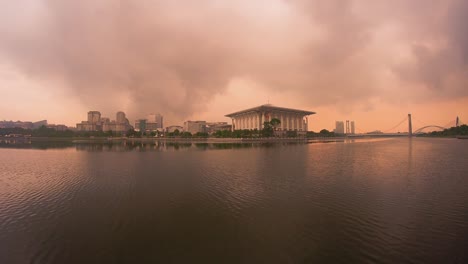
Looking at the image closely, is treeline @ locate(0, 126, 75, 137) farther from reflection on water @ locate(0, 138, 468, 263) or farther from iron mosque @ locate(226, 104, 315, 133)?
reflection on water @ locate(0, 138, 468, 263)

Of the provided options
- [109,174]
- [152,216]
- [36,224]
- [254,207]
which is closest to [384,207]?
[254,207]

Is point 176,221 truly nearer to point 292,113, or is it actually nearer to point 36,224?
point 36,224

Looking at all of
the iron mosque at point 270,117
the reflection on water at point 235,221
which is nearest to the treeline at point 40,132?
the iron mosque at point 270,117

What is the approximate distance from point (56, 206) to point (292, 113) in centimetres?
15480

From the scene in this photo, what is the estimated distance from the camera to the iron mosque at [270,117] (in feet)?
461

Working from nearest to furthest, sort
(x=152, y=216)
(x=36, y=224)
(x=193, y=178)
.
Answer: (x=36, y=224)
(x=152, y=216)
(x=193, y=178)

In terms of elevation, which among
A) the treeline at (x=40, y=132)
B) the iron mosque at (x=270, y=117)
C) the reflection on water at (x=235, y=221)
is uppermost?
the iron mosque at (x=270, y=117)

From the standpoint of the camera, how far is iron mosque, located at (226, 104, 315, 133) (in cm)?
14050

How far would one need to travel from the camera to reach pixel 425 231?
871cm

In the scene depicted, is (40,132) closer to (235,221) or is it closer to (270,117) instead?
(270,117)

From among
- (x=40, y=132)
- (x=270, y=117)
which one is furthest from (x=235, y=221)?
(x=40, y=132)

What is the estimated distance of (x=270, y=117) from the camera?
140875mm

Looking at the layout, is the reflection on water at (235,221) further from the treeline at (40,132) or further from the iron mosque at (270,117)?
the treeline at (40,132)

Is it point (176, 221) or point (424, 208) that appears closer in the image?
point (176, 221)
